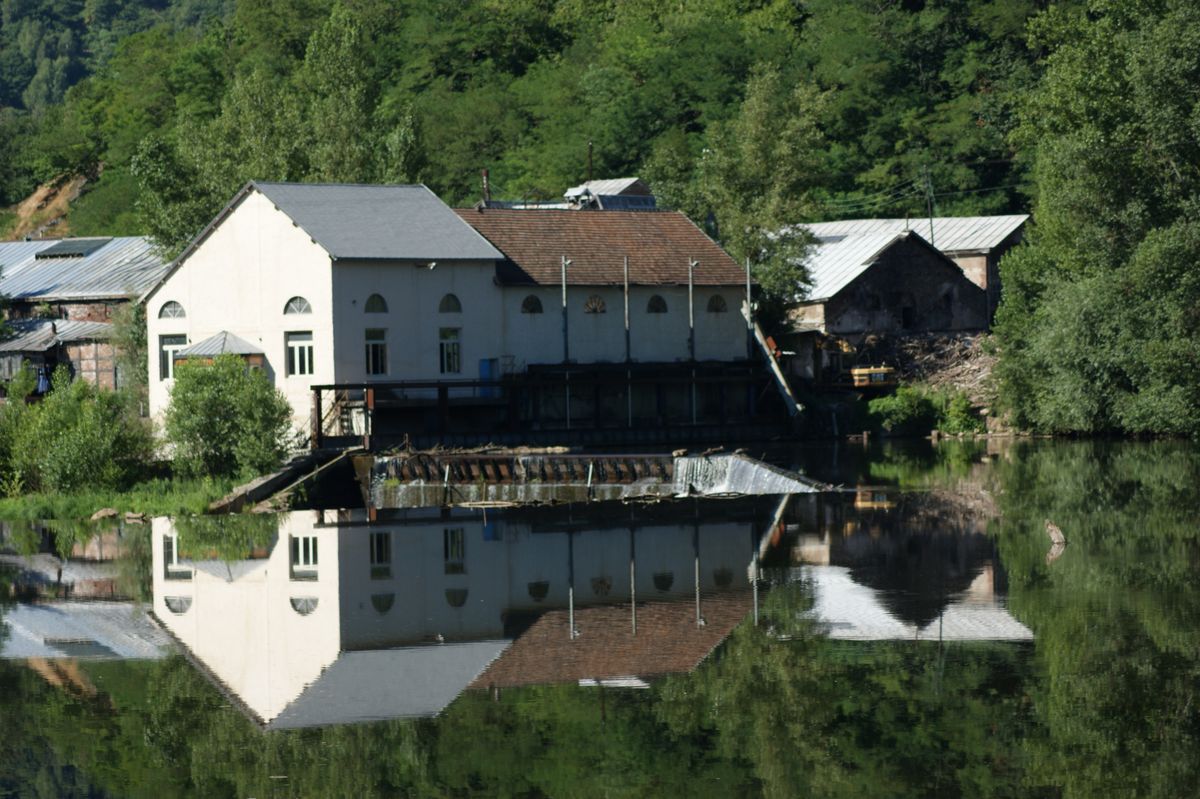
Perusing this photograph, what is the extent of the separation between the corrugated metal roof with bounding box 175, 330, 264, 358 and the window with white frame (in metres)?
16.7

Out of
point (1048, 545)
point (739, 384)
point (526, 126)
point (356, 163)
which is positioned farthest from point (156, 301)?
point (526, 126)

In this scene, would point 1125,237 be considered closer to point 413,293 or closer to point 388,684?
point 413,293

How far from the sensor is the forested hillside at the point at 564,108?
6150 cm

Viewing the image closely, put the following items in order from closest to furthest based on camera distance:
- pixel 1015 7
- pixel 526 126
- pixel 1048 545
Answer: pixel 1048 545, pixel 1015 7, pixel 526 126

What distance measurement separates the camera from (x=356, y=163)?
199 ft

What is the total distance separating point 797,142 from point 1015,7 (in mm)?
37827

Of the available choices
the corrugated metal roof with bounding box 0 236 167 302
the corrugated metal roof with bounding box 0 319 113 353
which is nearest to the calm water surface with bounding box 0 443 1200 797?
the corrugated metal roof with bounding box 0 319 113 353

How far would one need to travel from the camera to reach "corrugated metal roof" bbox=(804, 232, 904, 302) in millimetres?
62844

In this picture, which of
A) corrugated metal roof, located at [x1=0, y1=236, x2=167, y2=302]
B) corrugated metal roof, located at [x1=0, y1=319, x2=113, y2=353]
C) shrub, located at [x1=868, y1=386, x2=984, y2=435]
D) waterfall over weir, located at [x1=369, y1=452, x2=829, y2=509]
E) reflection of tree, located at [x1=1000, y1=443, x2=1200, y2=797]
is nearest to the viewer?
reflection of tree, located at [x1=1000, y1=443, x2=1200, y2=797]

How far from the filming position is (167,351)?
50.9 metres

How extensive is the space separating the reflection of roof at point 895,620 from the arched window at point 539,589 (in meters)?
3.52

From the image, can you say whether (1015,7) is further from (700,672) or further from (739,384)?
(700,672)

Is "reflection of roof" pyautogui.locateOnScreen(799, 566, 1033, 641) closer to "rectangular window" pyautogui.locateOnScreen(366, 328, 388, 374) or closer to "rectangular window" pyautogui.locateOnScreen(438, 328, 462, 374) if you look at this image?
"rectangular window" pyautogui.locateOnScreen(366, 328, 388, 374)

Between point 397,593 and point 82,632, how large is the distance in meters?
4.17
